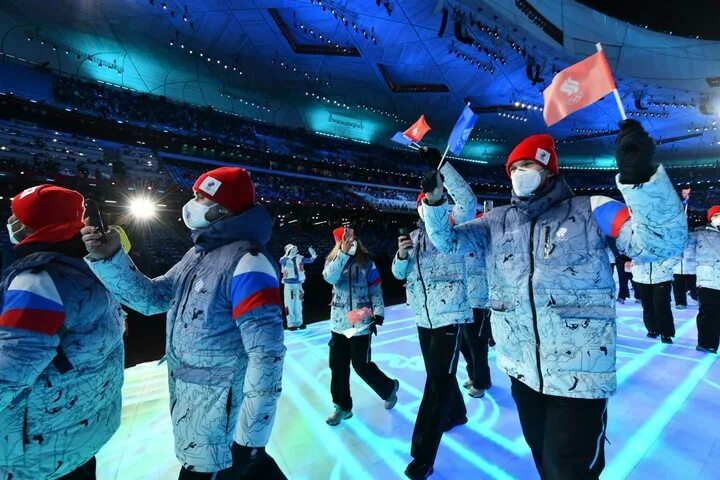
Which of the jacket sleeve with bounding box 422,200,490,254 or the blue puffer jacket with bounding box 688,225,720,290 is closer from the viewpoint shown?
the jacket sleeve with bounding box 422,200,490,254

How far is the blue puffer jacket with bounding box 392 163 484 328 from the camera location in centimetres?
270

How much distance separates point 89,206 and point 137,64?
2236cm

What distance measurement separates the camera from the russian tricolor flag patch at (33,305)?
1299 mm

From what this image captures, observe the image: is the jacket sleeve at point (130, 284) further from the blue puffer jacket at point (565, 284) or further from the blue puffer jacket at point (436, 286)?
the blue puffer jacket at point (436, 286)

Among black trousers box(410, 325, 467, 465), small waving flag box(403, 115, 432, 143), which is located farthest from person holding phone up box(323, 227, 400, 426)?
small waving flag box(403, 115, 432, 143)

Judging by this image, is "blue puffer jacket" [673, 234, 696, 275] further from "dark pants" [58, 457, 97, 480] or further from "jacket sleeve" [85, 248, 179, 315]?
"dark pants" [58, 457, 97, 480]

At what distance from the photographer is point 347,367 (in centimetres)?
341

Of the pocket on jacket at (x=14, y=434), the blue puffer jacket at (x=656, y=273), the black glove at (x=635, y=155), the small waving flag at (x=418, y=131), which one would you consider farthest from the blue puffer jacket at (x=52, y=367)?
the blue puffer jacket at (x=656, y=273)

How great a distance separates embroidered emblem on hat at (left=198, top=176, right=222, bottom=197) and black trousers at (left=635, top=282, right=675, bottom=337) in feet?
22.9

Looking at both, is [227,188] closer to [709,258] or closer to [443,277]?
[443,277]

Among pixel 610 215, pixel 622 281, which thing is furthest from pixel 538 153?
pixel 622 281

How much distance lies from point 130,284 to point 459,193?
231 cm

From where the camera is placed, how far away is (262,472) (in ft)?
5.07

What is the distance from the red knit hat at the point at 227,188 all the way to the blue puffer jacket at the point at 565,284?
1.13 metres
